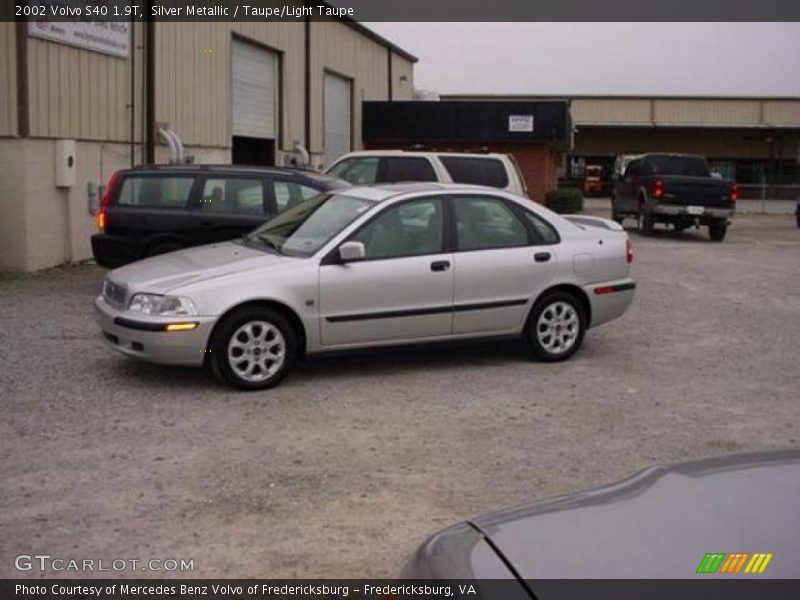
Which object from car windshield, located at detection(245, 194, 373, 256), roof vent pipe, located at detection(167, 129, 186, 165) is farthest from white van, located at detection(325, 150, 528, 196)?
car windshield, located at detection(245, 194, 373, 256)

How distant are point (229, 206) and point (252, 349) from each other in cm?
438

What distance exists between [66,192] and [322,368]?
7.84 m

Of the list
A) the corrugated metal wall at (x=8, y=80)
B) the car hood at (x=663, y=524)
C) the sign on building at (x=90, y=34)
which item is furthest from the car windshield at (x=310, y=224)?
the sign on building at (x=90, y=34)

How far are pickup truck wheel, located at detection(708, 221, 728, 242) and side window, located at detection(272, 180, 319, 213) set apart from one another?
15.0 m

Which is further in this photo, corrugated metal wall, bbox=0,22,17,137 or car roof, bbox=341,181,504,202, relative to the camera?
corrugated metal wall, bbox=0,22,17,137

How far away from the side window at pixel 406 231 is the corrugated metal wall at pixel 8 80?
7.65 meters

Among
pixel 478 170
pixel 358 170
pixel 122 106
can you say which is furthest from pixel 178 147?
pixel 478 170

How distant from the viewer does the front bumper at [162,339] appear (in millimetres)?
7148

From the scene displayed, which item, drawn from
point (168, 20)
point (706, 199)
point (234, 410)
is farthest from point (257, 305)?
point (706, 199)

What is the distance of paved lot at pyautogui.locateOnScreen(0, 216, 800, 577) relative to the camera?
4738 mm

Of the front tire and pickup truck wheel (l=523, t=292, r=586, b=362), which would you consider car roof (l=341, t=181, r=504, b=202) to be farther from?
the front tire

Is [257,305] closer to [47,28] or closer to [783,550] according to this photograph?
[783,550]

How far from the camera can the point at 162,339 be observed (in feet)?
23.5

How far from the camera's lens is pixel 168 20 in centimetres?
1694
